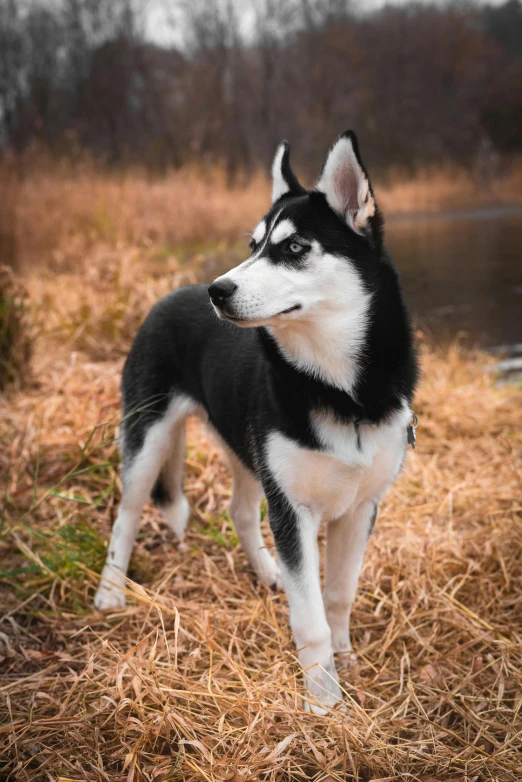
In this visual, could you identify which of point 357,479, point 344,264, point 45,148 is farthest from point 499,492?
point 45,148

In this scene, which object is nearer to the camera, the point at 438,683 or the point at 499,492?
the point at 438,683

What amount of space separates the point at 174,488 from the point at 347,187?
157 cm

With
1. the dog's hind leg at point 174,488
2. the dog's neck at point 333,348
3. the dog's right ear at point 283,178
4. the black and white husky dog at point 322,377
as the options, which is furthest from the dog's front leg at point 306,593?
Answer: the dog's right ear at point 283,178

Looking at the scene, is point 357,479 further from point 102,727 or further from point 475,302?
point 475,302

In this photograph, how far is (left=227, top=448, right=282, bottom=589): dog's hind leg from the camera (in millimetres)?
3049

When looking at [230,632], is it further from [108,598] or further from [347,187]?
[347,187]

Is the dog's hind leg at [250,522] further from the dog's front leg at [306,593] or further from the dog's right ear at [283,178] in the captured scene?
the dog's right ear at [283,178]

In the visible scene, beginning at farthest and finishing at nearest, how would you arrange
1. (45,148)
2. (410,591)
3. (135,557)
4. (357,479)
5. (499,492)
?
(45,148)
(499,492)
(135,557)
(410,591)
(357,479)

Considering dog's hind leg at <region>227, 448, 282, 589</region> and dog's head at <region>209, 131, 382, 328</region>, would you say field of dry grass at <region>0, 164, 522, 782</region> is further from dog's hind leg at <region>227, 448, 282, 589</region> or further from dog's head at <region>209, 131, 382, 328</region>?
dog's head at <region>209, 131, 382, 328</region>

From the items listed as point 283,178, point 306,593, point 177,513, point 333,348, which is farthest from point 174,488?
point 283,178

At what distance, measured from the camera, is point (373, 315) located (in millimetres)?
2271

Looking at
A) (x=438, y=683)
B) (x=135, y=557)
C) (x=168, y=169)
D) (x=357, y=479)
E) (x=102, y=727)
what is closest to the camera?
(x=102, y=727)

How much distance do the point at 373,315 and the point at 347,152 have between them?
540 millimetres

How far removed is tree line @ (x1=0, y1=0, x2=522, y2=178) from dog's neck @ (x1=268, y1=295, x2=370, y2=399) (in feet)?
70.5
